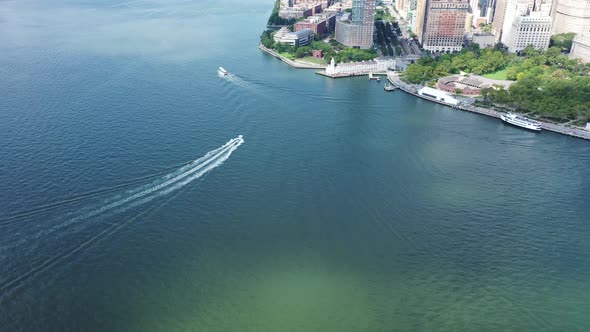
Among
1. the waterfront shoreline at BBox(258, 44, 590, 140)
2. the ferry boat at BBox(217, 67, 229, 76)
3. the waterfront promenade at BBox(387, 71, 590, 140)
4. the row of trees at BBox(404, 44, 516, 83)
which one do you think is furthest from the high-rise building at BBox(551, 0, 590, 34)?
the ferry boat at BBox(217, 67, 229, 76)

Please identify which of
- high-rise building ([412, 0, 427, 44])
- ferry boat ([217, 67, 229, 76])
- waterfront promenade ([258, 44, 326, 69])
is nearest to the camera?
ferry boat ([217, 67, 229, 76])

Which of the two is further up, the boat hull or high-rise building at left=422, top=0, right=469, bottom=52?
high-rise building at left=422, top=0, right=469, bottom=52

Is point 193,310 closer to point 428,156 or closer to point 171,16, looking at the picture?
point 428,156

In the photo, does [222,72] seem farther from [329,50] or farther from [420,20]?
[420,20]

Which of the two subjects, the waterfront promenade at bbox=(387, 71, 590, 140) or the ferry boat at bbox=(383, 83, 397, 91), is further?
the ferry boat at bbox=(383, 83, 397, 91)

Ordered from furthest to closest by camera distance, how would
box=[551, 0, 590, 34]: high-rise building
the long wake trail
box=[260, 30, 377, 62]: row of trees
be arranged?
box=[551, 0, 590, 34]: high-rise building
box=[260, 30, 377, 62]: row of trees
the long wake trail

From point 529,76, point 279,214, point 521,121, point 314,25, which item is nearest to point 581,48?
point 529,76

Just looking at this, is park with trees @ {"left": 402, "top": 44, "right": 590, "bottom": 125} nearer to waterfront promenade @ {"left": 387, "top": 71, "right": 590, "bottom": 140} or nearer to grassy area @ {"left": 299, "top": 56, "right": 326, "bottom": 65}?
waterfront promenade @ {"left": 387, "top": 71, "right": 590, "bottom": 140}
